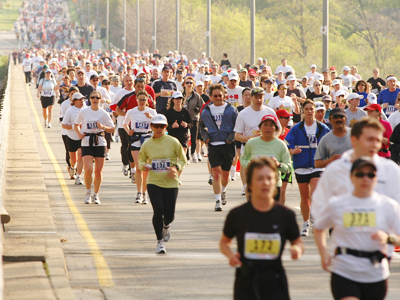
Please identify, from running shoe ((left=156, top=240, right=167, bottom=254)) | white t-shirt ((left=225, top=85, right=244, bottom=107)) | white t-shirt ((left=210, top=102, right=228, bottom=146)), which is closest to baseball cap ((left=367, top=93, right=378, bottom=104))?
white t-shirt ((left=225, top=85, right=244, bottom=107))

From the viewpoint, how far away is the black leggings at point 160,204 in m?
10.7

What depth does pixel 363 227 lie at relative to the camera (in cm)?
590

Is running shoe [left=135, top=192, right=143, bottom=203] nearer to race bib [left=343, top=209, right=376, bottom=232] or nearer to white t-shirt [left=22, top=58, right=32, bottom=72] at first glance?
race bib [left=343, top=209, right=376, bottom=232]

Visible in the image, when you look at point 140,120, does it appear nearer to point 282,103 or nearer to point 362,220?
point 282,103

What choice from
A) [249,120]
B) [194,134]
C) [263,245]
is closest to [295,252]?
[263,245]

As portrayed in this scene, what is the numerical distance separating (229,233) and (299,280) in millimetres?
3343

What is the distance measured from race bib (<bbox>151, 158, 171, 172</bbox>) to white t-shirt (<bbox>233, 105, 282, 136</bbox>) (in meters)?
2.37

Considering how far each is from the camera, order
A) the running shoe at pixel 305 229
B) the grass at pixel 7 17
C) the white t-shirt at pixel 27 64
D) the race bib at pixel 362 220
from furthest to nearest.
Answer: the grass at pixel 7 17, the white t-shirt at pixel 27 64, the running shoe at pixel 305 229, the race bib at pixel 362 220

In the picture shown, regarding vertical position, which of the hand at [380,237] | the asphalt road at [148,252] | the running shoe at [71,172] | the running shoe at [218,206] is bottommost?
the asphalt road at [148,252]

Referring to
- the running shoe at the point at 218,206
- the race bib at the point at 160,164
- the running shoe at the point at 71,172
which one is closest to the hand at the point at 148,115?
the running shoe at the point at 218,206

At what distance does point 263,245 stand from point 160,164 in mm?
4941

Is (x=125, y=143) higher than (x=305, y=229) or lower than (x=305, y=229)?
higher

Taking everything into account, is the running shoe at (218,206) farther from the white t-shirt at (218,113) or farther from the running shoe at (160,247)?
the running shoe at (160,247)

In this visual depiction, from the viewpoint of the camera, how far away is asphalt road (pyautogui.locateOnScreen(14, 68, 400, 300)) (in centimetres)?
894
